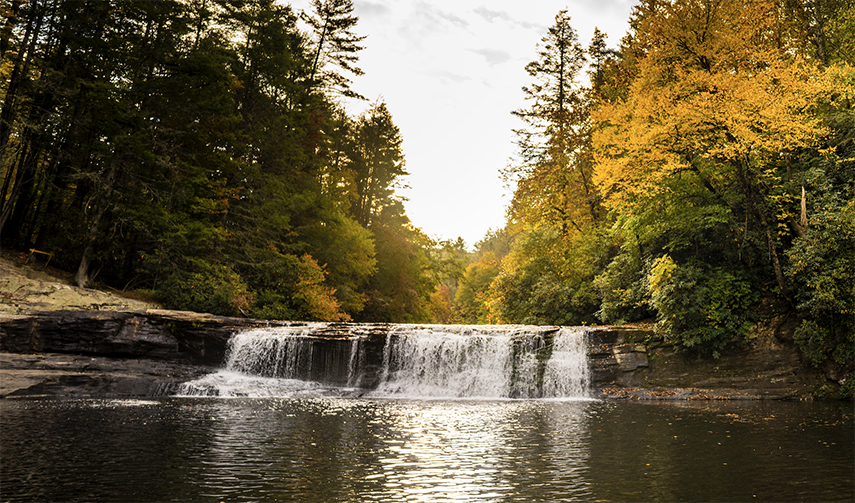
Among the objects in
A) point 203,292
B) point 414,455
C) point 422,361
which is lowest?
point 414,455

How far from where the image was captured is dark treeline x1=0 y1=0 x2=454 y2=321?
2091cm

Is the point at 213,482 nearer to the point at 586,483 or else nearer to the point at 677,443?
the point at 586,483

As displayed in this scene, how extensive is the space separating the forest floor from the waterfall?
16.6 feet

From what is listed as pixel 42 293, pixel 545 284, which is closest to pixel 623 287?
pixel 545 284

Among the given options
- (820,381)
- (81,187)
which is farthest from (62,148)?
(820,381)

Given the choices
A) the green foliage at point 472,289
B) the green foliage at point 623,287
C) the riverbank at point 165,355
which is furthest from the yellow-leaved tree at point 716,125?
the green foliage at point 472,289

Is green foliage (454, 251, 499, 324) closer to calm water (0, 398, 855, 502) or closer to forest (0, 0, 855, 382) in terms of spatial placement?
forest (0, 0, 855, 382)

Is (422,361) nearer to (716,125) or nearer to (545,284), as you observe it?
(545,284)

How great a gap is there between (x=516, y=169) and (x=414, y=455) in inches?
1030

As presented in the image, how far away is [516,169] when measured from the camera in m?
31.5

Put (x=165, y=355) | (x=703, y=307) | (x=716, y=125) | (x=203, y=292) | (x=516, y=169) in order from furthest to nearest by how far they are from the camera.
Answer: (x=516, y=169) < (x=203, y=292) < (x=165, y=355) < (x=703, y=307) < (x=716, y=125)

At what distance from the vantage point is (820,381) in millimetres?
15469

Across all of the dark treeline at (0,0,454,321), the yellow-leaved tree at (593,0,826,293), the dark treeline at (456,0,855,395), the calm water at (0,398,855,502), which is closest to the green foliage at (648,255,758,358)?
the dark treeline at (456,0,855,395)

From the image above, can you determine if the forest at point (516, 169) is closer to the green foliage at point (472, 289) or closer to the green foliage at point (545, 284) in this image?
the green foliage at point (545, 284)
